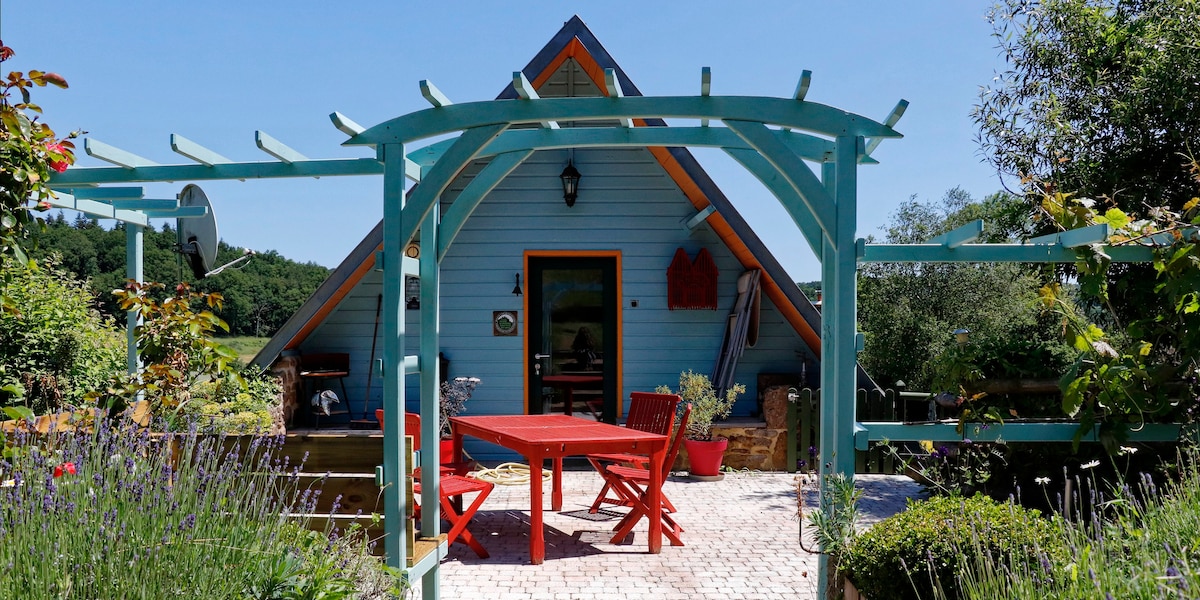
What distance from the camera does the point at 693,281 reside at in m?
9.12

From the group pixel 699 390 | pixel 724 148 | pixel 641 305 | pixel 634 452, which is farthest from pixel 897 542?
pixel 641 305

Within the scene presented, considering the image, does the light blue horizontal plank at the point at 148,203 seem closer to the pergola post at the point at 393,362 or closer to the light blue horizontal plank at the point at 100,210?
the light blue horizontal plank at the point at 100,210

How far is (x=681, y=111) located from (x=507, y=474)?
5463 millimetres

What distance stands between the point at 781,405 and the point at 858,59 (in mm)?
7758

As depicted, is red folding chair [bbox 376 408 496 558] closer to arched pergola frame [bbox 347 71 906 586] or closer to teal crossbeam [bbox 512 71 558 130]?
arched pergola frame [bbox 347 71 906 586]

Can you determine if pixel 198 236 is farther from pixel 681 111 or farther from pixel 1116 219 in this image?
pixel 1116 219

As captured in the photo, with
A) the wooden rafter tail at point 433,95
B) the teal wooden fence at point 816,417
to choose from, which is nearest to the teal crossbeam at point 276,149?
the wooden rafter tail at point 433,95

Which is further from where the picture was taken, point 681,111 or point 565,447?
point 565,447

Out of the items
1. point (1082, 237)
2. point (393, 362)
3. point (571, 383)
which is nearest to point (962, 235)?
point (1082, 237)

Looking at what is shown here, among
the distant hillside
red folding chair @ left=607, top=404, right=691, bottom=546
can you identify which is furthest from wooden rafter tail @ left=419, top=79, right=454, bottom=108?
the distant hillside

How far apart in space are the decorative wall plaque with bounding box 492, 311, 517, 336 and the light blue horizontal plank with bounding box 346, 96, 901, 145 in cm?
549

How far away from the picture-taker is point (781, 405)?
8.59 meters

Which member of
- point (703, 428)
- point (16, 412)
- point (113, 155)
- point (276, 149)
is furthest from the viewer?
point (703, 428)

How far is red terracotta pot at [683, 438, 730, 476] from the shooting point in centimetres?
809
